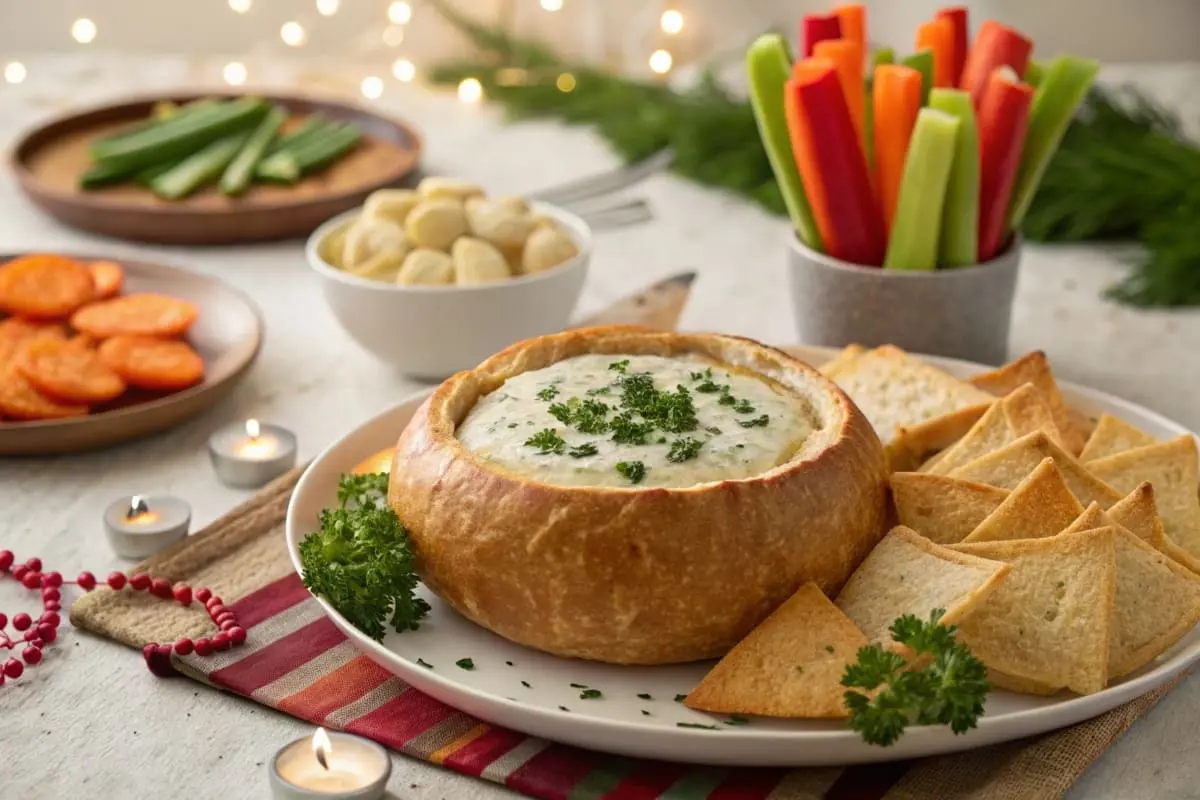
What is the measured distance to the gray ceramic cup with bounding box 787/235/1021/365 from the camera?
2.74 m

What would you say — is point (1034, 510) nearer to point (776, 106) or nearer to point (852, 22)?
point (776, 106)

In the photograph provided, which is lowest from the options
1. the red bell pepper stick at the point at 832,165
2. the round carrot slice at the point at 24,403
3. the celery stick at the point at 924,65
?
the round carrot slice at the point at 24,403

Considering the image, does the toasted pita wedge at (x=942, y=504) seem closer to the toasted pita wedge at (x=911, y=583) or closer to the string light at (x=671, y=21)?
the toasted pita wedge at (x=911, y=583)

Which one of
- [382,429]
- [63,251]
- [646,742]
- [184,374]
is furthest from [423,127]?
[646,742]

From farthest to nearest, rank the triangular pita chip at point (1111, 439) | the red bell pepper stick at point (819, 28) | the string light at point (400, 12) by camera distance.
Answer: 1. the string light at point (400, 12)
2. the red bell pepper stick at point (819, 28)
3. the triangular pita chip at point (1111, 439)

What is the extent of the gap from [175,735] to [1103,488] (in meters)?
1.32

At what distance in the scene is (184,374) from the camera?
2699 millimetres

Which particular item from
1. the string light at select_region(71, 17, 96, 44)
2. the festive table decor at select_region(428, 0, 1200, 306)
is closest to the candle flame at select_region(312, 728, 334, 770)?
the festive table decor at select_region(428, 0, 1200, 306)

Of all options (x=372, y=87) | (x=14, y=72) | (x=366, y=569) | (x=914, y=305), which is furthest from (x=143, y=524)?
(x=14, y=72)

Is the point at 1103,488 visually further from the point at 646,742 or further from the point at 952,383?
the point at 646,742

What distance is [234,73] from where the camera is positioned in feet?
18.0

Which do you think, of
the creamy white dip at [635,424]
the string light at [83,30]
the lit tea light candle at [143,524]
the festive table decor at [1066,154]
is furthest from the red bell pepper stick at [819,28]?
the string light at [83,30]

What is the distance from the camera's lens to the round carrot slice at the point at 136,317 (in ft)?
9.27

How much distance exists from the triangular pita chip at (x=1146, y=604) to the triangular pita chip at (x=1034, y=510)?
0.08m
